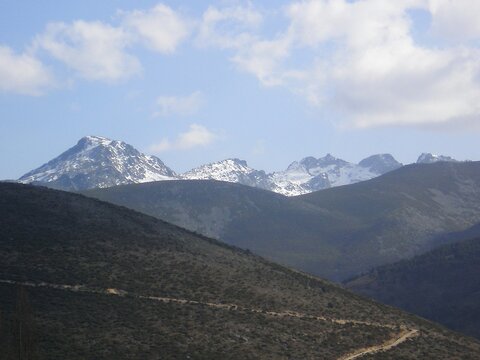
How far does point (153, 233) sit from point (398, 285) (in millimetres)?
75497

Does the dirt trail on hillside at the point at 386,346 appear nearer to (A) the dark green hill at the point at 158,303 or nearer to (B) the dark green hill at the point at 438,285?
(A) the dark green hill at the point at 158,303

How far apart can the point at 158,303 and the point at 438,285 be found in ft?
296

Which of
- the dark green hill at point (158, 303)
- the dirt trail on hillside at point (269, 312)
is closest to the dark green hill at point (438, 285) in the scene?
the dark green hill at point (158, 303)

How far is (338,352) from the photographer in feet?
189

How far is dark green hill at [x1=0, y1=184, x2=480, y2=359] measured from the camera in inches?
2058

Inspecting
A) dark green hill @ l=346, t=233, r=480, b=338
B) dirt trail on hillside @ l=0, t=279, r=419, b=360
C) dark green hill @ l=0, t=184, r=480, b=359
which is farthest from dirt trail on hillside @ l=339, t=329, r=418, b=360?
dark green hill @ l=346, t=233, r=480, b=338

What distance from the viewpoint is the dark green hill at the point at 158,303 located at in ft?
172

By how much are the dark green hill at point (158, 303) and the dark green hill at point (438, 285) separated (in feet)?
151

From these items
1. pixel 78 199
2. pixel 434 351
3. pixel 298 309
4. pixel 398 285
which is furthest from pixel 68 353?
pixel 398 285

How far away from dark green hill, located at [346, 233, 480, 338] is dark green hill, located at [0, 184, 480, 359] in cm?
4600

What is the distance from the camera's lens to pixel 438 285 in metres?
139

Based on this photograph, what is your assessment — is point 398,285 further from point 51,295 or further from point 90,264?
point 51,295

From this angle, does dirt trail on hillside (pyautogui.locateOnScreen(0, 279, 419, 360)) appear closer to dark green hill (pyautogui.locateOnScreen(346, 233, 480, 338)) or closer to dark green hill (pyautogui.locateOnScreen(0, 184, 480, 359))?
dark green hill (pyautogui.locateOnScreen(0, 184, 480, 359))

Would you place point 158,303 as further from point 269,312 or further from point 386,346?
point 386,346
